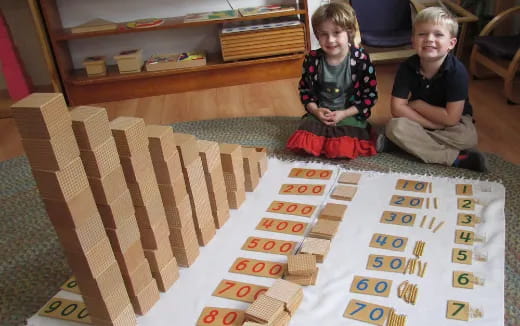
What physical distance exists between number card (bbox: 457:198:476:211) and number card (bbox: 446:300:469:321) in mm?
422

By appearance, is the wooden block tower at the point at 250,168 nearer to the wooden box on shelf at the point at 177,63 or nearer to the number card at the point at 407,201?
the number card at the point at 407,201

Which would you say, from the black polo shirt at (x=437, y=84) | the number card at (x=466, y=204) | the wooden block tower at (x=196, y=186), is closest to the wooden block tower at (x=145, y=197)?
the wooden block tower at (x=196, y=186)

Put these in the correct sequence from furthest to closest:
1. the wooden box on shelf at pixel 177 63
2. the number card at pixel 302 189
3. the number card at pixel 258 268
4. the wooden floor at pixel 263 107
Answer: the wooden box on shelf at pixel 177 63 < the wooden floor at pixel 263 107 < the number card at pixel 302 189 < the number card at pixel 258 268

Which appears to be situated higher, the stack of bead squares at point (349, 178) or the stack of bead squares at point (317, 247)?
the stack of bead squares at point (317, 247)

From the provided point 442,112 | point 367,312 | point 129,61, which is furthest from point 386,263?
point 129,61

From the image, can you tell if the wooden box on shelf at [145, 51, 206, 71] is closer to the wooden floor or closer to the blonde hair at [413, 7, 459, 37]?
the wooden floor

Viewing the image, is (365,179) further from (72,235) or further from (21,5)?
(21,5)

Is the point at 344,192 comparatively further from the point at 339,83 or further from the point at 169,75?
the point at 169,75

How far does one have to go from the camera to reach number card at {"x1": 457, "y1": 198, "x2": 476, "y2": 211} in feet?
4.80

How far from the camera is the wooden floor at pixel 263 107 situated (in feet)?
6.73

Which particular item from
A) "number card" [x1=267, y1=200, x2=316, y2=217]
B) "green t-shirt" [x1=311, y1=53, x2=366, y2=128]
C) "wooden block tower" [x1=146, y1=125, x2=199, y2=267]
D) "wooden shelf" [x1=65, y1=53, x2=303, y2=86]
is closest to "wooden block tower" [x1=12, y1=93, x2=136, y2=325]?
"wooden block tower" [x1=146, y1=125, x2=199, y2=267]

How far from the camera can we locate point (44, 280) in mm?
1433

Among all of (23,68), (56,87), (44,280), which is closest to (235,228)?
(44,280)

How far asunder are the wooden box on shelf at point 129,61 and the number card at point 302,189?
1588mm
